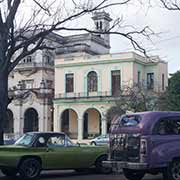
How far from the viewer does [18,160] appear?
53.8 feet

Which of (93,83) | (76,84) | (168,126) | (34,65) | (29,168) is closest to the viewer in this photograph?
(168,126)

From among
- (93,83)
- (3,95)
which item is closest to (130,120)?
(3,95)

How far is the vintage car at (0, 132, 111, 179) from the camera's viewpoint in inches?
650

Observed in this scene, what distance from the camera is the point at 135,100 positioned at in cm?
5012

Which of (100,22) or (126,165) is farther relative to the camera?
(100,22)

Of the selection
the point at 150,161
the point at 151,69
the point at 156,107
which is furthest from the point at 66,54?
the point at 150,161

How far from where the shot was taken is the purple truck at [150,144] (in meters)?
14.3

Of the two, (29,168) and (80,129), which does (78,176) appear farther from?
(80,129)

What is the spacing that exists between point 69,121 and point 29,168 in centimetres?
5336

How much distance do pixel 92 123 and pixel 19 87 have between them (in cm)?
1307

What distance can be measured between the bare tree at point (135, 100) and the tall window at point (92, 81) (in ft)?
31.1

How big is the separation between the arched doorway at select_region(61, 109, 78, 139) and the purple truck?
5345 cm

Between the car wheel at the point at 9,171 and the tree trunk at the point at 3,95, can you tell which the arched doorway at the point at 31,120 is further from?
the car wheel at the point at 9,171

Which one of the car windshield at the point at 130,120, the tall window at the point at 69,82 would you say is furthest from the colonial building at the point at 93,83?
the car windshield at the point at 130,120
